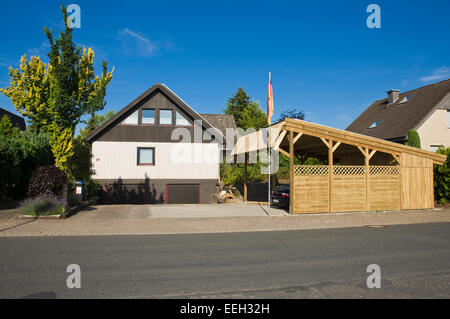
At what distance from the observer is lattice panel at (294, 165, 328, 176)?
1423 cm

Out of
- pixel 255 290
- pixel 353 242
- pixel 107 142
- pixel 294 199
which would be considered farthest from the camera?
pixel 107 142

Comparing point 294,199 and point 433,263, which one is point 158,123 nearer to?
point 294,199

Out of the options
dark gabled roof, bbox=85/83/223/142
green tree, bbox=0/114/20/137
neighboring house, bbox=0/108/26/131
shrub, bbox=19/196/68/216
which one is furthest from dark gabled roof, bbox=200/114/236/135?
shrub, bbox=19/196/68/216

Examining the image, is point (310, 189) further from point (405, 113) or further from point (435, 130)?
point (405, 113)

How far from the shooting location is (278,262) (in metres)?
6.66

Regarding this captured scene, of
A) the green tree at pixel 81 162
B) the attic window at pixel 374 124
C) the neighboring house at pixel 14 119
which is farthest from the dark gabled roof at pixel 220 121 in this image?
the neighboring house at pixel 14 119

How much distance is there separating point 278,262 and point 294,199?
7.82m

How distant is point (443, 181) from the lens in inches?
697

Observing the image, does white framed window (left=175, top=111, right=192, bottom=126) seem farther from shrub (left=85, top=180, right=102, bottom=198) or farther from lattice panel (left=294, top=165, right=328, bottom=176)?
lattice panel (left=294, top=165, right=328, bottom=176)

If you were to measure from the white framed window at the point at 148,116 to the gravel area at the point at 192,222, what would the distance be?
29.0ft

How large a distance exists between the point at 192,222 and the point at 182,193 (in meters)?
10.0

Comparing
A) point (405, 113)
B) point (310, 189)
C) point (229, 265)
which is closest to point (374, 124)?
point (405, 113)

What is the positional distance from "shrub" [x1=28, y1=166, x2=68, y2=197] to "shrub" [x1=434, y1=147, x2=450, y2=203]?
716 inches
